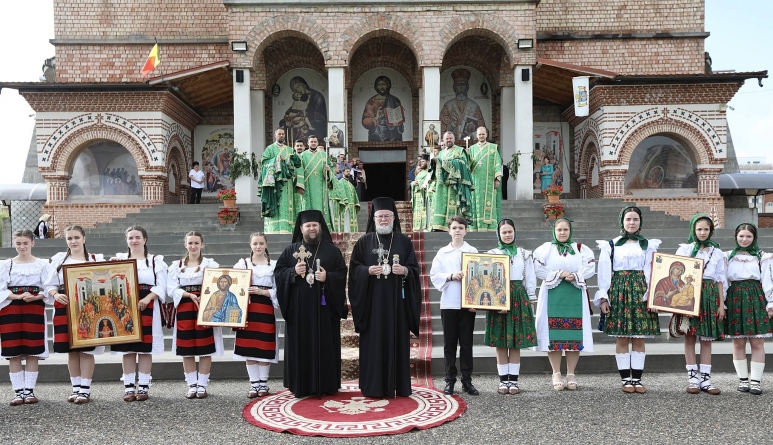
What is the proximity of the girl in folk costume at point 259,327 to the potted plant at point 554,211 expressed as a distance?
9137 mm

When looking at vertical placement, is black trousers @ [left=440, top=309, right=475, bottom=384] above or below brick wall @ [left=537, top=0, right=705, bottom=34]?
below

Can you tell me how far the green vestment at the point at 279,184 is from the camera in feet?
36.1

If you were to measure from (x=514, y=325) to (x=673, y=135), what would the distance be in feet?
44.4

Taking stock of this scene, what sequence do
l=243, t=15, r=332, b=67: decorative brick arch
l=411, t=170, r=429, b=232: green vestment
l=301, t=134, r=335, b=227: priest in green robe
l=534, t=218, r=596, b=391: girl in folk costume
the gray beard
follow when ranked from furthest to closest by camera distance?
l=243, t=15, r=332, b=67: decorative brick arch
l=411, t=170, r=429, b=232: green vestment
l=301, t=134, r=335, b=227: priest in green robe
l=534, t=218, r=596, b=391: girl in folk costume
the gray beard

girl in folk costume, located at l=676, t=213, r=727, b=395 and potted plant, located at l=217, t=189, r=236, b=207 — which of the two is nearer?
girl in folk costume, located at l=676, t=213, r=727, b=395

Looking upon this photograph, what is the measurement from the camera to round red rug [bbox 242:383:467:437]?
15.6 feet

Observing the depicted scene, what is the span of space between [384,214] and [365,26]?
1185 cm

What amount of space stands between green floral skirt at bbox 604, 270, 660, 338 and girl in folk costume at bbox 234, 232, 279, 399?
11.0 feet

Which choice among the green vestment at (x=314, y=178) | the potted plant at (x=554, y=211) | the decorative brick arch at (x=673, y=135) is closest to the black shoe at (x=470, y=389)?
the green vestment at (x=314, y=178)

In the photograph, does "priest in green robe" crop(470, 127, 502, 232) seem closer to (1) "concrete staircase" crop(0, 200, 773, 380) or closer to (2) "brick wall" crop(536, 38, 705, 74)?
(1) "concrete staircase" crop(0, 200, 773, 380)

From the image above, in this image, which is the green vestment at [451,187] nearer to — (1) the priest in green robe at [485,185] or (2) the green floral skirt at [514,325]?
(1) the priest in green robe at [485,185]

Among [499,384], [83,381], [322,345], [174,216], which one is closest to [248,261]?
[322,345]

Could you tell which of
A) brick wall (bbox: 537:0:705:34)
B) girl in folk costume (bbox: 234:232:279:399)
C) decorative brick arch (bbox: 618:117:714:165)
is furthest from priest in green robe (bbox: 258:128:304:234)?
brick wall (bbox: 537:0:705:34)

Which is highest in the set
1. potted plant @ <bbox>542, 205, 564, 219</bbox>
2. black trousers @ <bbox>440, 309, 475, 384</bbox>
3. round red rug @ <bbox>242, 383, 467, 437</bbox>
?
potted plant @ <bbox>542, 205, 564, 219</bbox>
